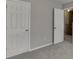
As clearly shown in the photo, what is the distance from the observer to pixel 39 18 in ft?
14.0

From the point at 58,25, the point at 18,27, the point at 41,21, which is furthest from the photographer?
the point at 58,25

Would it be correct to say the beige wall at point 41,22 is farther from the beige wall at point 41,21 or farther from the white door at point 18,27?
the white door at point 18,27

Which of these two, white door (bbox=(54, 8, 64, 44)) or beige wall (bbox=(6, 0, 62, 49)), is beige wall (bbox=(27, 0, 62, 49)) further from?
white door (bbox=(54, 8, 64, 44))

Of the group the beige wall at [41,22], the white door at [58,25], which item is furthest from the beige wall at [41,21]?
the white door at [58,25]

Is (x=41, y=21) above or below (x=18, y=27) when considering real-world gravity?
above

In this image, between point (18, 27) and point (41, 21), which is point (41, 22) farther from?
point (18, 27)

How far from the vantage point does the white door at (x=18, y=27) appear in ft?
10.6

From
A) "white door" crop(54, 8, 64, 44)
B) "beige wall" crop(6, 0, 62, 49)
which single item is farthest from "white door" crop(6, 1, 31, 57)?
"white door" crop(54, 8, 64, 44)

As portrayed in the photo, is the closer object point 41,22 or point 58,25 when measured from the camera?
point 41,22

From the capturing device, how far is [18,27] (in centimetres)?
348

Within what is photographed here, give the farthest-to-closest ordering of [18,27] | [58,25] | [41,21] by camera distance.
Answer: [58,25], [41,21], [18,27]

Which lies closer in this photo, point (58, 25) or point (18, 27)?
point (18, 27)

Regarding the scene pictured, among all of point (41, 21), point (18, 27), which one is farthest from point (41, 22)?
point (18, 27)

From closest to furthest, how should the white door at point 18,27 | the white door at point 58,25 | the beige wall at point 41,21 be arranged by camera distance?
the white door at point 18,27 → the beige wall at point 41,21 → the white door at point 58,25
